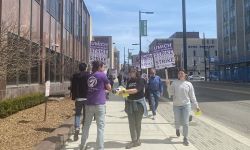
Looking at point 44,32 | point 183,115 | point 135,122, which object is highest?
point 44,32

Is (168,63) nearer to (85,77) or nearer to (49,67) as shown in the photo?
(85,77)

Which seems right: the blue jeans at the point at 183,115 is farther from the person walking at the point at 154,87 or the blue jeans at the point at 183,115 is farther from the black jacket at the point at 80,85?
the person walking at the point at 154,87

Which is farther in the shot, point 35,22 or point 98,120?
point 35,22

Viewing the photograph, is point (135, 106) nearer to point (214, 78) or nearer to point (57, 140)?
point (57, 140)

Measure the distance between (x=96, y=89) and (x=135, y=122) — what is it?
174cm

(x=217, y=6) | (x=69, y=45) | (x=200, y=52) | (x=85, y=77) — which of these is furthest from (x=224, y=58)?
(x=85, y=77)

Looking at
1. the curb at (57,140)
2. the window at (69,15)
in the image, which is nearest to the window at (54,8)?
the window at (69,15)

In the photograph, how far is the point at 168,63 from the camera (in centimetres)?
1797

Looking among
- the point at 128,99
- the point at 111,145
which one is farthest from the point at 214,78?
the point at 111,145

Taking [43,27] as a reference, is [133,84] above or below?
below

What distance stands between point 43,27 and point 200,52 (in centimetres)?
12510

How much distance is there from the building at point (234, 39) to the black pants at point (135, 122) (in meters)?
63.9

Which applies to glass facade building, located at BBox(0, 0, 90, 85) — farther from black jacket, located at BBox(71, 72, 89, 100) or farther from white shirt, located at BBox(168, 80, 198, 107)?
white shirt, located at BBox(168, 80, 198, 107)

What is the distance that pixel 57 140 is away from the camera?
394 inches
